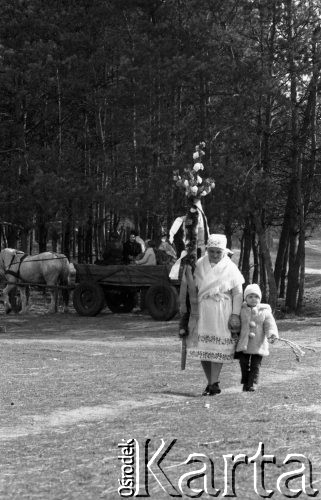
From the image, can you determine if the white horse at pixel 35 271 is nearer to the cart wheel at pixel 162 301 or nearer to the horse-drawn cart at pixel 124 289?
the horse-drawn cart at pixel 124 289

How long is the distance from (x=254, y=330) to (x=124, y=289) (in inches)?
734

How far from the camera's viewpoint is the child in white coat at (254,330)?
460 inches

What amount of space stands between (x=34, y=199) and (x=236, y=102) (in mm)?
7393

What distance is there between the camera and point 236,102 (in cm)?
2991

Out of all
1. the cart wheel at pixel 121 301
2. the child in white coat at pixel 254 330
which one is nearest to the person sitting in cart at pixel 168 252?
the cart wheel at pixel 121 301

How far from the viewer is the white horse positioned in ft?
103

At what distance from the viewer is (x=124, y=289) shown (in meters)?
30.3

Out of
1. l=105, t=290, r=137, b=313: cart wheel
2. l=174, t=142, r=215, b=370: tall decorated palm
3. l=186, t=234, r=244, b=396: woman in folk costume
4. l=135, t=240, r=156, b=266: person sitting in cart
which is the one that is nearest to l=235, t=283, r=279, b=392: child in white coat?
l=186, t=234, r=244, b=396: woman in folk costume

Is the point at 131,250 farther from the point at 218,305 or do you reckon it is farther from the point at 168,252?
the point at 218,305

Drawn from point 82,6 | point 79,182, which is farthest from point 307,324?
point 82,6

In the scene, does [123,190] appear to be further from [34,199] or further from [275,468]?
[275,468]

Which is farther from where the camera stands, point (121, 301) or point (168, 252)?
point (121, 301)

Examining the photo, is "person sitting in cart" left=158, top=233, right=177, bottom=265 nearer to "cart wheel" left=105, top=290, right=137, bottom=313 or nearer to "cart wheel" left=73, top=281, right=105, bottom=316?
"cart wheel" left=105, top=290, right=137, bottom=313

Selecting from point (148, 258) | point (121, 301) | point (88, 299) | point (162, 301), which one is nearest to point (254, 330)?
point (162, 301)
